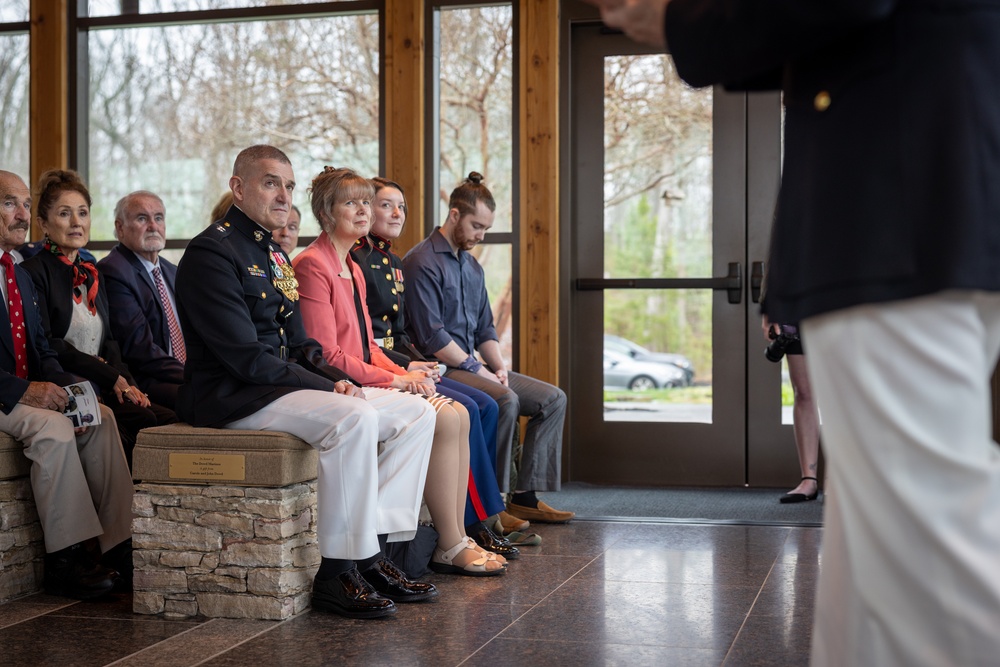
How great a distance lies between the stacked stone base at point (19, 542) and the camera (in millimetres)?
3182

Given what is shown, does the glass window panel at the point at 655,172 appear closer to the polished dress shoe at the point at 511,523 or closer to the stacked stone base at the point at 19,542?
the polished dress shoe at the point at 511,523

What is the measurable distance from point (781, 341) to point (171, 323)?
2.53 meters

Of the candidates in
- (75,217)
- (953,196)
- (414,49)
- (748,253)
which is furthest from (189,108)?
(953,196)

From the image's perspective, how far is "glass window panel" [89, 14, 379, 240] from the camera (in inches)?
226

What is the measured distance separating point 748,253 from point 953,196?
4.34 metres

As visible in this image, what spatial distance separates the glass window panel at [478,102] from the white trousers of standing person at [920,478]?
4.43m

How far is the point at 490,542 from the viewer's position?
12.4 feet

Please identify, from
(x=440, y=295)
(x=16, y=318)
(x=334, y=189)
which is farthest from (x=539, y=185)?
(x=16, y=318)

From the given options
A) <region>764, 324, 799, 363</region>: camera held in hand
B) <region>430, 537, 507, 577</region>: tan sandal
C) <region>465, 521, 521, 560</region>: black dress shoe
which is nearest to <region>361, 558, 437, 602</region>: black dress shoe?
<region>430, 537, 507, 577</region>: tan sandal

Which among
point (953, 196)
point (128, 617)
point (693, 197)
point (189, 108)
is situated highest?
point (189, 108)

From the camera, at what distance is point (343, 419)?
9.65ft

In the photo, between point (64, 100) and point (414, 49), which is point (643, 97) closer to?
point (414, 49)

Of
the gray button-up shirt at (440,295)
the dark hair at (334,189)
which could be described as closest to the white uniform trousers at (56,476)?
the dark hair at (334,189)

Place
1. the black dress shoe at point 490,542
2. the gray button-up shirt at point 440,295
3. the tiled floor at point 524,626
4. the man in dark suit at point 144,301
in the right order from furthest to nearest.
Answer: the gray button-up shirt at point 440,295
the man in dark suit at point 144,301
the black dress shoe at point 490,542
the tiled floor at point 524,626
